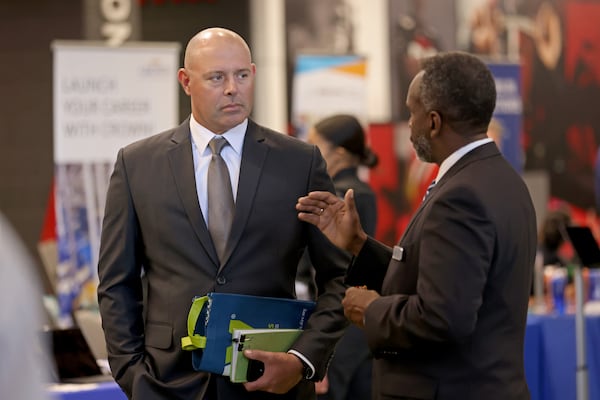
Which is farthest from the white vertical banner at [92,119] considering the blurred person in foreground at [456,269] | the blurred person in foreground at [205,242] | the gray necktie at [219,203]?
the blurred person in foreground at [456,269]

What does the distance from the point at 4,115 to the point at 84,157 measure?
392cm

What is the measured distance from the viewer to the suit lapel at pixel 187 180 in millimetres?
2604

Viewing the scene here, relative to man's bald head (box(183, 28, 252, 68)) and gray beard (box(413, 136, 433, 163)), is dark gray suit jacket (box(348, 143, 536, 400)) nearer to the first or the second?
gray beard (box(413, 136, 433, 163))

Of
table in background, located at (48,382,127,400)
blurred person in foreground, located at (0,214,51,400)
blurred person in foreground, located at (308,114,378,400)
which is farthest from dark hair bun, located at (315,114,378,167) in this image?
blurred person in foreground, located at (0,214,51,400)

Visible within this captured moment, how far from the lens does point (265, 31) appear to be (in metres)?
10.2

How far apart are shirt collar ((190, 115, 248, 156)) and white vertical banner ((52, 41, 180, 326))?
3.36 m

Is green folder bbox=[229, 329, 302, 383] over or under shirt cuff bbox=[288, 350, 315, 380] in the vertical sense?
over

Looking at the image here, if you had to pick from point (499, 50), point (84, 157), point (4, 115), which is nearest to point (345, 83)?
point (84, 157)

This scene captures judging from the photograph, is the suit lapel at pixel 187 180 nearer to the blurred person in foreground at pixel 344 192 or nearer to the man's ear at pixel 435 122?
the man's ear at pixel 435 122

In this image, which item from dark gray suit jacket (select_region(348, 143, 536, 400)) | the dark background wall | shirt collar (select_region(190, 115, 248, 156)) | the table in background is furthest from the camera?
the dark background wall

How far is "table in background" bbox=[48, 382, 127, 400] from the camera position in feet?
11.5

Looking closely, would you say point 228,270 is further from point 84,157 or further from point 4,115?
point 4,115

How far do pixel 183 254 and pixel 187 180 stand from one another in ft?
0.61

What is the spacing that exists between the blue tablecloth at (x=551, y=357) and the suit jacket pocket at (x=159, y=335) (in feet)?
9.07
